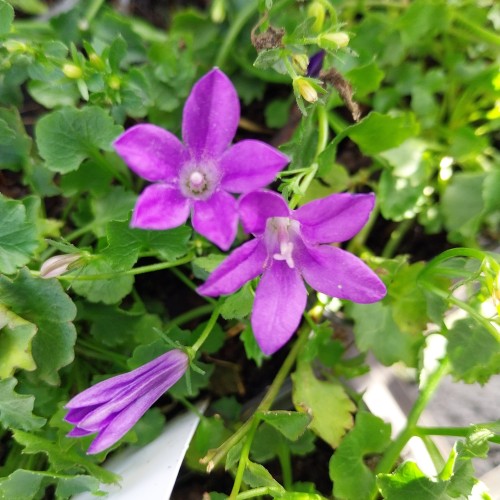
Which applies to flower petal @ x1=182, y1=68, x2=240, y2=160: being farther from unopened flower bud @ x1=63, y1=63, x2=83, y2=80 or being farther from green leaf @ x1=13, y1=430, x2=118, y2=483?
green leaf @ x1=13, y1=430, x2=118, y2=483

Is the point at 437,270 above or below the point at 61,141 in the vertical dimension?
above

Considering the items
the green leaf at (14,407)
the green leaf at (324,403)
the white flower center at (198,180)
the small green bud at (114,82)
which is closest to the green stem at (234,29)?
the small green bud at (114,82)

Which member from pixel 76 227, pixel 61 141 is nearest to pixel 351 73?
pixel 61 141

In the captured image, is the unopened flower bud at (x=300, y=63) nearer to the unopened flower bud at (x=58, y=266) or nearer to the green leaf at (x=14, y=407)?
the unopened flower bud at (x=58, y=266)

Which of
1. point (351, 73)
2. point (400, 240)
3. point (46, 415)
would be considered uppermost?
point (351, 73)

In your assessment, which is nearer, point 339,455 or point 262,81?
point 339,455

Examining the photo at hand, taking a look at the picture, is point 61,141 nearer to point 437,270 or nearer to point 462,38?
point 437,270

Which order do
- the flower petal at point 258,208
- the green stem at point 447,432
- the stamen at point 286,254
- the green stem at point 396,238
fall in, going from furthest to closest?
the green stem at point 396,238
the green stem at point 447,432
the stamen at point 286,254
the flower petal at point 258,208

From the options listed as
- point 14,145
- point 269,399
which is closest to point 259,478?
point 269,399
